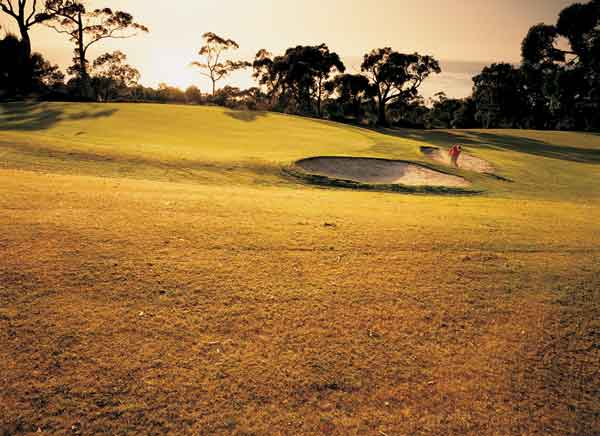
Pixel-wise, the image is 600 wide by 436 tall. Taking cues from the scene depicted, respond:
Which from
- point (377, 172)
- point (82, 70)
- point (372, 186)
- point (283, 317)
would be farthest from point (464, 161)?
point (82, 70)

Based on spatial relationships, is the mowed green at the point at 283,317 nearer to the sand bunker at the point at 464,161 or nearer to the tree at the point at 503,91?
the sand bunker at the point at 464,161

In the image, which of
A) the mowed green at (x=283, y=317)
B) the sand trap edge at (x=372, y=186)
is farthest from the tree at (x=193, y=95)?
the mowed green at (x=283, y=317)

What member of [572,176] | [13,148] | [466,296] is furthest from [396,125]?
[466,296]

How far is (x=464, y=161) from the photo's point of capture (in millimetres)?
23609

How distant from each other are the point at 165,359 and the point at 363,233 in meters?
4.71

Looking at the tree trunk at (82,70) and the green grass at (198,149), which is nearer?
the green grass at (198,149)

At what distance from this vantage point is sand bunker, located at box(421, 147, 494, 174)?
21.6m

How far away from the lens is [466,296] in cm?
572

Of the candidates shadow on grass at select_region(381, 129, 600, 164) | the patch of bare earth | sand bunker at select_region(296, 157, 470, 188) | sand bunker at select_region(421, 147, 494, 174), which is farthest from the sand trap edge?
shadow on grass at select_region(381, 129, 600, 164)

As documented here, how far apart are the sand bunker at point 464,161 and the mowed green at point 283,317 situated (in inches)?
496

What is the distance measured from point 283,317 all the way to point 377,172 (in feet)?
47.6

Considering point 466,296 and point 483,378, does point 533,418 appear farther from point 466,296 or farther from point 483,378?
point 466,296

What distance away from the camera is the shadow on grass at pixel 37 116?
22.8m

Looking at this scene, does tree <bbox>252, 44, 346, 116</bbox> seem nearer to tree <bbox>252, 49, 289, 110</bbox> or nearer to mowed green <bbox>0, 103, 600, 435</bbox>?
tree <bbox>252, 49, 289, 110</bbox>
